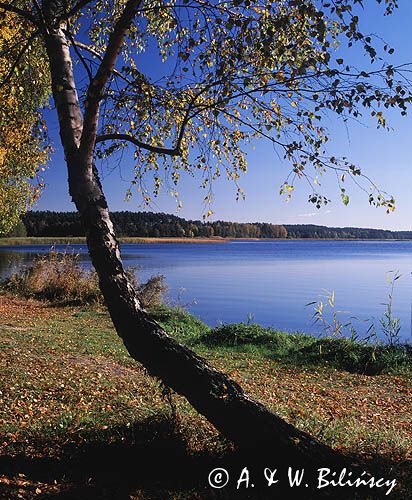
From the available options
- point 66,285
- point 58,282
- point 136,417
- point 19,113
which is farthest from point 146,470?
point 58,282

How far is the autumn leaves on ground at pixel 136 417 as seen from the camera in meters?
4.21

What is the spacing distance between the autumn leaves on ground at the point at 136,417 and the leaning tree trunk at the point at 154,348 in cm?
45

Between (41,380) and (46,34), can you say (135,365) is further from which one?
(46,34)

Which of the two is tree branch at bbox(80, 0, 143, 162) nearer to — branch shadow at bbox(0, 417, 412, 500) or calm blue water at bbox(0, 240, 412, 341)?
branch shadow at bbox(0, 417, 412, 500)

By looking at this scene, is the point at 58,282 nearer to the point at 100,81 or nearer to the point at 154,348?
the point at 100,81

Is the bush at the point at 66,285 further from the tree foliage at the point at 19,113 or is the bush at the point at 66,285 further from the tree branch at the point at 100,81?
the tree branch at the point at 100,81

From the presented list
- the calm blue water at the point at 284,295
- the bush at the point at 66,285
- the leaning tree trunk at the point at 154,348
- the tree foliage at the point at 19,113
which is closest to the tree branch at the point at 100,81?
the leaning tree trunk at the point at 154,348

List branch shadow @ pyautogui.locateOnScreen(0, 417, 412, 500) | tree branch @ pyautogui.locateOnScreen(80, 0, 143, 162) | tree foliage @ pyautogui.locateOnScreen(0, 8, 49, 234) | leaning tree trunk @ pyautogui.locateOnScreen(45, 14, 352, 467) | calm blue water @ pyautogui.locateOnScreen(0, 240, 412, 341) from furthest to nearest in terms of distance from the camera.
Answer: calm blue water @ pyautogui.locateOnScreen(0, 240, 412, 341) → tree foliage @ pyautogui.locateOnScreen(0, 8, 49, 234) → tree branch @ pyautogui.locateOnScreen(80, 0, 143, 162) → leaning tree trunk @ pyautogui.locateOnScreen(45, 14, 352, 467) → branch shadow @ pyautogui.locateOnScreen(0, 417, 412, 500)

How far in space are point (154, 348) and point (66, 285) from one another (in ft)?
50.2

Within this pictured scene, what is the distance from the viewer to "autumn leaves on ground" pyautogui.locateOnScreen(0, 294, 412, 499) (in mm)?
4209

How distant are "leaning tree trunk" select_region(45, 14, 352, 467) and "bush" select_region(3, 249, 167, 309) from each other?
13.1 m

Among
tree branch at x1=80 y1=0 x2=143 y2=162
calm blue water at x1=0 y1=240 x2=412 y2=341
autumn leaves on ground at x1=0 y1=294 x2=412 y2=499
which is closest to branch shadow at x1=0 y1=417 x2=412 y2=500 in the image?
autumn leaves on ground at x1=0 y1=294 x2=412 y2=499

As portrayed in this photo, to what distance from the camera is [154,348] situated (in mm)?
4465

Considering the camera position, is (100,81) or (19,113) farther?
(19,113)
